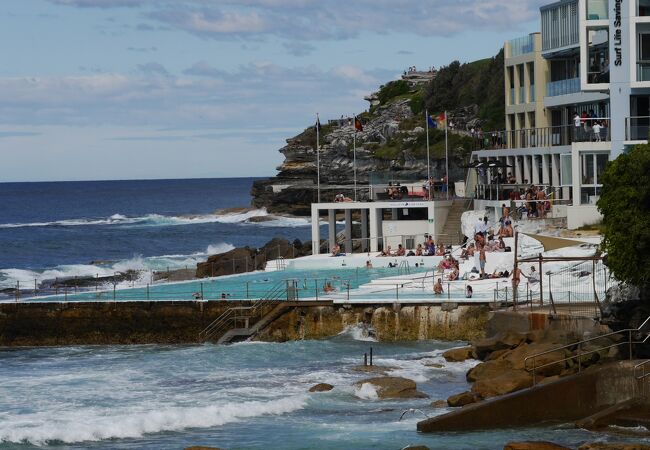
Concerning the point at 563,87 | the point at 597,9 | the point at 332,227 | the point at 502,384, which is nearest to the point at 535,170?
the point at 563,87

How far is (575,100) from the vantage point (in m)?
65.5

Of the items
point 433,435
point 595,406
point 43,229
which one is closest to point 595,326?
point 595,406

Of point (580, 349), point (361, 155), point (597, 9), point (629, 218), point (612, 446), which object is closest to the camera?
point (612, 446)

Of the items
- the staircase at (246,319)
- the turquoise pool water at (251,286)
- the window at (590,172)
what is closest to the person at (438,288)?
the turquoise pool water at (251,286)

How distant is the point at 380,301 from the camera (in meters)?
47.0

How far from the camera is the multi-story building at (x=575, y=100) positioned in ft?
186

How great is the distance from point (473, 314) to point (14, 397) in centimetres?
1571

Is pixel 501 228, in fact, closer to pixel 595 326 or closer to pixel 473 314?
pixel 473 314

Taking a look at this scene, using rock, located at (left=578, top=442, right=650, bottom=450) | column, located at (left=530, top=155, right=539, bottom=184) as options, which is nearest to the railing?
column, located at (left=530, top=155, right=539, bottom=184)

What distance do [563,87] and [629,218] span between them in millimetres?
32130

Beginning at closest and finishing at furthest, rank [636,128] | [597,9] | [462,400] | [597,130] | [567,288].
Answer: [462,400] < [567,288] < [636,128] < [597,130] < [597,9]

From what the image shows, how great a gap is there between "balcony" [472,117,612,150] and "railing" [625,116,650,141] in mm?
59

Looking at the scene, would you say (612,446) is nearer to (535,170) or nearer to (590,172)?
(590,172)

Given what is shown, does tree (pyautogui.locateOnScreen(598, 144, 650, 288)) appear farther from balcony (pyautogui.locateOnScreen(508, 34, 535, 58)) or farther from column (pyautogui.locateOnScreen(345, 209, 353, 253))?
balcony (pyautogui.locateOnScreen(508, 34, 535, 58))
